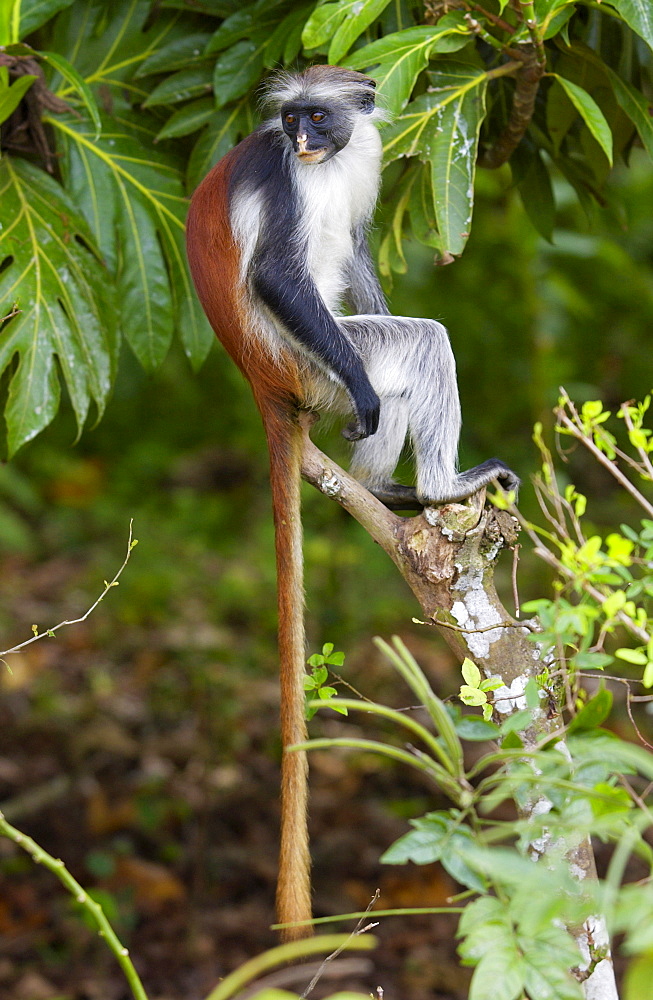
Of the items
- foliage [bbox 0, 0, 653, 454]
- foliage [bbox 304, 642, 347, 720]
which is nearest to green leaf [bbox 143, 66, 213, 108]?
foliage [bbox 0, 0, 653, 454]

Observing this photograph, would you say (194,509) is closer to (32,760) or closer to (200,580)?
(200,580)

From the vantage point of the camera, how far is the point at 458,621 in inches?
103

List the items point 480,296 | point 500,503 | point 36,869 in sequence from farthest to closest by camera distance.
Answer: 1. point 480,296
2. point 36,869
3. point 500,503

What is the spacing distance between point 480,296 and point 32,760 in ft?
14.3

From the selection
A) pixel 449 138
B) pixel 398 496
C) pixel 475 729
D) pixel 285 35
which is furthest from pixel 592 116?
pixel 475 729

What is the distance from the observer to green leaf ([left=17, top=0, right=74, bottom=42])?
3.19 metres

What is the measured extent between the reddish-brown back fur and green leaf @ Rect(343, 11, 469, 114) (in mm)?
475

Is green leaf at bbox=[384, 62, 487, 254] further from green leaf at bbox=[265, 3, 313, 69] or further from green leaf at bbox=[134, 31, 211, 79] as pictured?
green leaf at bbox=[134, 31, 211, 79]

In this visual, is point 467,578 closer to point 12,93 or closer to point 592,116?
point 592,116

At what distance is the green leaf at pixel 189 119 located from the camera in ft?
11.0

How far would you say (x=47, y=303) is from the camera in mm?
3211

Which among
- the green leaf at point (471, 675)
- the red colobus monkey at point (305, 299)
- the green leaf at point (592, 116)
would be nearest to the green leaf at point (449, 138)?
the red colobus monkey at point (305, 299)

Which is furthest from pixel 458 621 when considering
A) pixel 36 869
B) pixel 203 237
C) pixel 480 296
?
pixel 480 296

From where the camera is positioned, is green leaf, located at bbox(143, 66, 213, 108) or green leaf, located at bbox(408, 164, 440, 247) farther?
green leaf, located at bbox(143, 66, 213, 108)
